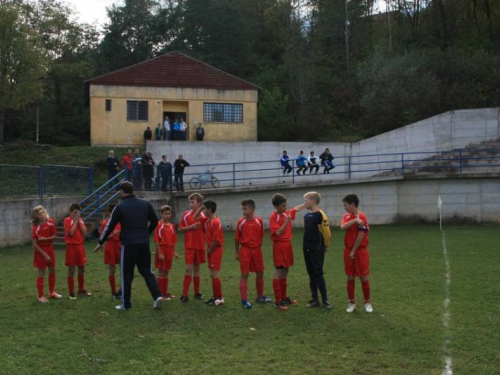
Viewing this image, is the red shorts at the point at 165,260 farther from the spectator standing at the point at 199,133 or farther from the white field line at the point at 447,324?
the spectator standing at the point at 199,133

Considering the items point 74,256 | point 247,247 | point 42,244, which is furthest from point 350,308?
point 42,244

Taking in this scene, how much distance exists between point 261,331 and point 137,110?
2848cm

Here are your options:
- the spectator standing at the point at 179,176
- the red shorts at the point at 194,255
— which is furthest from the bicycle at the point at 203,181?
the red shorts at the point at 194,255

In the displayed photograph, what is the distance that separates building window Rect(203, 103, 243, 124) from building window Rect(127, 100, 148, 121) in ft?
12.0

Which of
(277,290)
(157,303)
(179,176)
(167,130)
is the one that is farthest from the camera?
(167,130)

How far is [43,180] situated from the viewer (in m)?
19.2

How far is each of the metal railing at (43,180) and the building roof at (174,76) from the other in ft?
48.3

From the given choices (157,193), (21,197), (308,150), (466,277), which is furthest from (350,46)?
(466,277)

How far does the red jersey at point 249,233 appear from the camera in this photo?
9164mm

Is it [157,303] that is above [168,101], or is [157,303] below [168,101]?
below

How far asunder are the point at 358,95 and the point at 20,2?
26.8m

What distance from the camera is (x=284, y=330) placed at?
7848 millimetres

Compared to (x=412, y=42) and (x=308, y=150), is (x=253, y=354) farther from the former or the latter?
(x=412, y=42)

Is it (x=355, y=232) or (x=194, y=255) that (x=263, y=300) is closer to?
(x=194, y=255)
